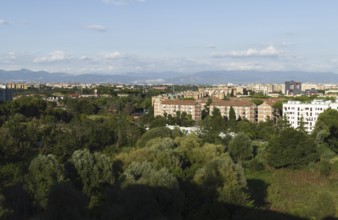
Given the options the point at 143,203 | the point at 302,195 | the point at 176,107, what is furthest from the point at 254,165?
the point at 176,107

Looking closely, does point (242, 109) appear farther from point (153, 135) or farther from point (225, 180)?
point (225, 180)

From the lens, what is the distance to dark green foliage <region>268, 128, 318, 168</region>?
25.1 meters

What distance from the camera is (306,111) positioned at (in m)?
43.7

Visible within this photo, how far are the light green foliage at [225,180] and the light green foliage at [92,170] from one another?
3.06 metres

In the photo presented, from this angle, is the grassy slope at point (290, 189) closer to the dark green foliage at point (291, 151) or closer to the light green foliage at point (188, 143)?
the dark green foliage at point (291, 151)

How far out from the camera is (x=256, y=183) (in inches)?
848

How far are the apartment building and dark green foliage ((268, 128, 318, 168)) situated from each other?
17109 mm

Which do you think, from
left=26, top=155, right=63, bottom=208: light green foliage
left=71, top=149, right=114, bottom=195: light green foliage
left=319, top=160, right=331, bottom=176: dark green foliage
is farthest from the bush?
left=26, top=155, right=63, bottom=208: light green foliage

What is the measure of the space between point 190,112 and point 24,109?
1901 cm

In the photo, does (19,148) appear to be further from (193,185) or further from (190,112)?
(190,112)

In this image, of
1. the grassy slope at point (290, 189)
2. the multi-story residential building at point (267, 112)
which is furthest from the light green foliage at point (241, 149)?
the multi-story residential building at point (267, 112)

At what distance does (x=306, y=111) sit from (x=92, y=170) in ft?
103

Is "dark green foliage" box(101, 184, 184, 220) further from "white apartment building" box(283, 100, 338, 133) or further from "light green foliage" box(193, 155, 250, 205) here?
"white apartment building" box(283, 100, 338, 133)

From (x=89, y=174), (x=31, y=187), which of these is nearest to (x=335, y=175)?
(x=89, y=174)
